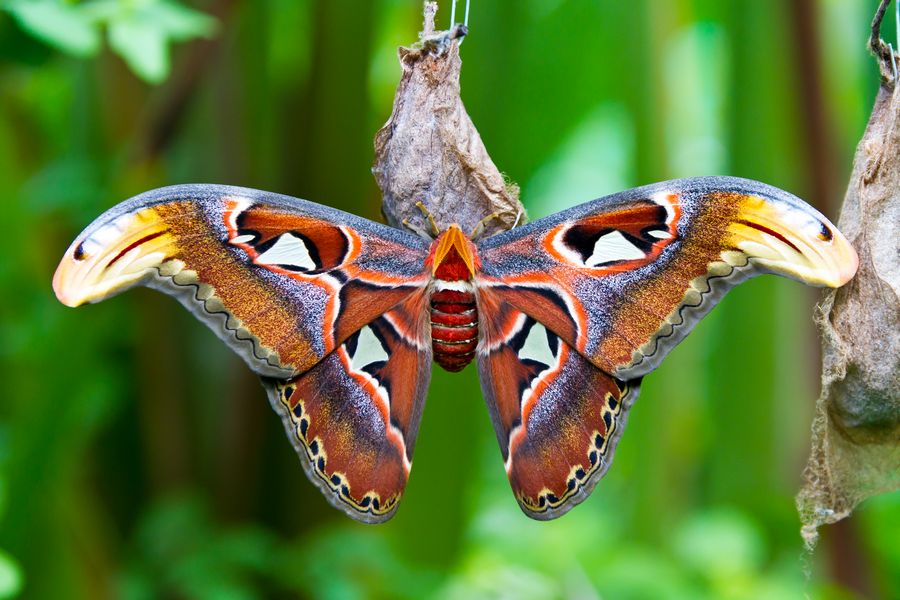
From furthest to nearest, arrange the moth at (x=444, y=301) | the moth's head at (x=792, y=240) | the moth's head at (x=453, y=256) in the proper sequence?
the moth's head at (x=453, y=256) < the moth at (x=444, y=301) < the moth's head at (x=792, y=240)

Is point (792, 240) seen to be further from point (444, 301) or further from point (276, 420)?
point (276, 420)

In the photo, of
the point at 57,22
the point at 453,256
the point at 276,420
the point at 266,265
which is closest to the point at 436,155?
the point at 453,256

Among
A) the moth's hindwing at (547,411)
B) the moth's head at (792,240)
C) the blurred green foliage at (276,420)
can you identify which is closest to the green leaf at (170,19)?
the blurred green foliage at (276,420)

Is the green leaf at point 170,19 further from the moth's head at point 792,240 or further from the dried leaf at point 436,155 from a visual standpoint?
the moth's head at point 792,240

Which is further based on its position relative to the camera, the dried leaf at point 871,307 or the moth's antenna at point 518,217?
the moth's antenna at point 518,217

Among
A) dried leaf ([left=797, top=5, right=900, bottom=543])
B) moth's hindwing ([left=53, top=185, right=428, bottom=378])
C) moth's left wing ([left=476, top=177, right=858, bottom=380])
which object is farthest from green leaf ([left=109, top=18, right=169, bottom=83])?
dried leaf ([left=797, top=5, right=900, bottom=543])

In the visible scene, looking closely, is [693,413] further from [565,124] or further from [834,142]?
[834,142]
